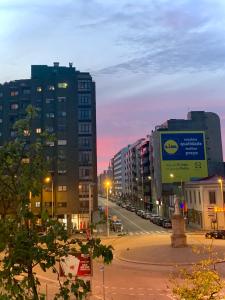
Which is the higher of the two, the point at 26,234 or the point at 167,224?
the point at 26,234

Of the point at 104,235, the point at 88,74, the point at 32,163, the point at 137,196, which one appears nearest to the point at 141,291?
the point at 32,163

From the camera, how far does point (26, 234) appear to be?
982cm

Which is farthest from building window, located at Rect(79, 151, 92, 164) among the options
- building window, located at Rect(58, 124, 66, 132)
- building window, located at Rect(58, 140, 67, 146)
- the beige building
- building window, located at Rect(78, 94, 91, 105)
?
the beige building

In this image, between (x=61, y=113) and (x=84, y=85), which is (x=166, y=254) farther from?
(x=84, y=85)

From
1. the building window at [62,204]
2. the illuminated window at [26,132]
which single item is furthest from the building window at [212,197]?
the illuminated window at [26,132]

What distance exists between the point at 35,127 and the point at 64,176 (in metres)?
12.6

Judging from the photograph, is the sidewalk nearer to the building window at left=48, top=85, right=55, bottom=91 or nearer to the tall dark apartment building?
the tall dark apartment building

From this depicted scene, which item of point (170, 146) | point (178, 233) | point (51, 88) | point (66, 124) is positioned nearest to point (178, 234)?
point (178, 233)

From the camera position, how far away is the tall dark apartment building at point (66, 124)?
87.4 metres

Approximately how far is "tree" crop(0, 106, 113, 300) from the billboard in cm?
7411

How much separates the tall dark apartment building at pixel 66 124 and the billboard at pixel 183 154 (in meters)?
16.5

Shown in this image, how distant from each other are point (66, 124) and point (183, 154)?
26.3 m

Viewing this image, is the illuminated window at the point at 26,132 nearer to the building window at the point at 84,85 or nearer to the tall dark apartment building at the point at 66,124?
the tall dark apartment building at the point at 66,124

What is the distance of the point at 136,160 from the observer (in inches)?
6471
